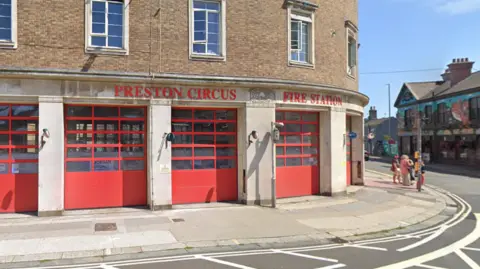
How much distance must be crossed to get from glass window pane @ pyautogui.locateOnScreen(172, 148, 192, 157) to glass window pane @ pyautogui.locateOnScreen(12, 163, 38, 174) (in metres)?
4.03

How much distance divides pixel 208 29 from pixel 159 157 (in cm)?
453

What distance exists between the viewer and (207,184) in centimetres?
1232

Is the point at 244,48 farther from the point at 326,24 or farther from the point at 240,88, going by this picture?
the point at 326,24

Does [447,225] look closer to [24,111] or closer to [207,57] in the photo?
[207,57]

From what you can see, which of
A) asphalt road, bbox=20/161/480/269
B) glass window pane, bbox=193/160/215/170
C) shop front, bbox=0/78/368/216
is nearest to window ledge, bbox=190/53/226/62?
shop front, bbox=0/78/368/216

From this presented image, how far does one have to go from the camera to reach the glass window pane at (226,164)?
12.6m

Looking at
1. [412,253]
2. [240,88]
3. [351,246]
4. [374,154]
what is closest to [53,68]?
[240,88]

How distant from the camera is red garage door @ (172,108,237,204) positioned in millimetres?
12031

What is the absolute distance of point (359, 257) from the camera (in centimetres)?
707

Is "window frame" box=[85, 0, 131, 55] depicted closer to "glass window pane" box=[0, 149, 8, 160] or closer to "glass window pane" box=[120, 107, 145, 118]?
"glass window pane" box=[120, 107, 145, 118]

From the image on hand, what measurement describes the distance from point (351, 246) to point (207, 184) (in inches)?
223

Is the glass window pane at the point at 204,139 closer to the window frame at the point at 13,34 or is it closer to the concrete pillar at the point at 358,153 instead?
the window frame at the point at 13,34

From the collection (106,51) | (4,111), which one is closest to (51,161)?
(4,111)

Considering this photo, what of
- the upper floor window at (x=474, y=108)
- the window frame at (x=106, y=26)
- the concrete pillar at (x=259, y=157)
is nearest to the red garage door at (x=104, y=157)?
the window frame at (x=106, y=26)
